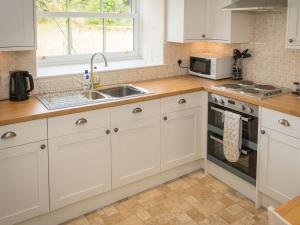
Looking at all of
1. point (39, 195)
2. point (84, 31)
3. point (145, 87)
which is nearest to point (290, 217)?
point (39, 195)

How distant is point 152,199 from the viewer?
300cm

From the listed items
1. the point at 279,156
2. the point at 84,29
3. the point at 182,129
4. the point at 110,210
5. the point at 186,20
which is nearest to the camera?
the point at 279,156

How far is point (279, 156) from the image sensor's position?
102 inches

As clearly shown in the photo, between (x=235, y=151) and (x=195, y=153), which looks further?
(x=195, y=153)

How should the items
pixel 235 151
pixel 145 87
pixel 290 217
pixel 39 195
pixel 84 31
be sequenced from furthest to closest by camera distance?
pixel 84 31 → pixel 145 87 → pixel 235 151 → pixel 39 195 → pixel 290 217

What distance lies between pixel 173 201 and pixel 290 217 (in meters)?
1.79

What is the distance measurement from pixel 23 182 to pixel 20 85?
0.78m

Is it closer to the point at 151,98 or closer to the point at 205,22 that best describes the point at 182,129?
the point at 151,98

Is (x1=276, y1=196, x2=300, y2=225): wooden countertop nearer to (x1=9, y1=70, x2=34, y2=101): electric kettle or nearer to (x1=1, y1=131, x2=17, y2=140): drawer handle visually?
(x1=1, y1=131, x2=17, y2=140): drawer handle

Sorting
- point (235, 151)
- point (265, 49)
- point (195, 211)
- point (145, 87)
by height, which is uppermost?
point (265, 49)

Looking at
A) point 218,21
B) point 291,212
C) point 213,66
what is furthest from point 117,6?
point 291,212

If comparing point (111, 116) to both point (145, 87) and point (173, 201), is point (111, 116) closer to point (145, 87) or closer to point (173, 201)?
point (145, 87)

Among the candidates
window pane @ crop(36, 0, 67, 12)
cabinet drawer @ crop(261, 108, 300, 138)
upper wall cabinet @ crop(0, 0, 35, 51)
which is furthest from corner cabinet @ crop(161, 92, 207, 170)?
window pane @ crop(36, 0, 67, 12)

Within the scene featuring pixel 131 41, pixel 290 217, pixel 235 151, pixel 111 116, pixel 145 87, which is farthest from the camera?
pixel 131 41
